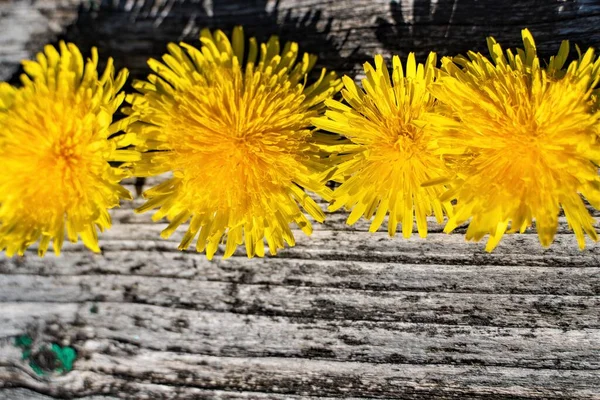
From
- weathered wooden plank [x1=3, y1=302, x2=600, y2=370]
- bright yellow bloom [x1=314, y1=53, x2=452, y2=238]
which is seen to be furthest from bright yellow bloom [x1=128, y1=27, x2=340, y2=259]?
weathered wooden plank [x1=3, y1=302, x2=600, y2=370]

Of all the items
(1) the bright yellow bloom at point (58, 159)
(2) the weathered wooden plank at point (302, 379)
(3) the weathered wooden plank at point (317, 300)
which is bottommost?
(2) the weathered wooden plank at point (302, 379)

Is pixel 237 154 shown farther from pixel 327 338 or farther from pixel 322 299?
pixel 327 338

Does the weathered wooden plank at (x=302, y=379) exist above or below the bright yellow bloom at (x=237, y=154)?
below

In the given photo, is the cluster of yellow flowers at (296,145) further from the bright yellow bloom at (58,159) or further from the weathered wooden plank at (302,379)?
the weathered wooden plank at (302,379)

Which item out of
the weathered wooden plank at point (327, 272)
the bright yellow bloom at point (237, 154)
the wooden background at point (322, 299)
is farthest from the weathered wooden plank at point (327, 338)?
the bright yellow bloom at point (237, 154)

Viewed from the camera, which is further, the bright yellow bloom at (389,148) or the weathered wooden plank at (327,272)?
the weathered wooden plank at (327,272)

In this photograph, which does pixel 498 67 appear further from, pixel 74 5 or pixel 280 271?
pixel 74 5

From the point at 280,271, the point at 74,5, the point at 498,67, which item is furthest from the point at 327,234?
the point at 74,5

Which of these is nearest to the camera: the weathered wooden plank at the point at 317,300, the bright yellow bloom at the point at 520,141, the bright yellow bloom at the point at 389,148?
the bright yellow bloom at the point at 520,141
